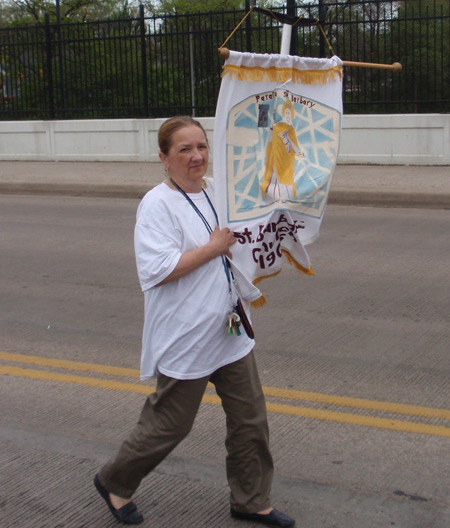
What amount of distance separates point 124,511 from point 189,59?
16.1m

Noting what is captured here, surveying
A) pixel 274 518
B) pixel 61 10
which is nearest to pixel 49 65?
pixel 274 518

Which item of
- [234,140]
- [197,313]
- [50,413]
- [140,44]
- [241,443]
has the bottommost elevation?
[50,413]

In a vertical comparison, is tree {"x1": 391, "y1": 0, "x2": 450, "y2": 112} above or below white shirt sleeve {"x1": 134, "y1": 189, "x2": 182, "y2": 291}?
above

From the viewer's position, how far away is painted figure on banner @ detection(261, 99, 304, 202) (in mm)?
3307

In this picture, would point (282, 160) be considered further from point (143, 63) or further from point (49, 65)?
point (49, 65)

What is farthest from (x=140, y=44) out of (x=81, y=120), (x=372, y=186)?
(x=372, y=186)

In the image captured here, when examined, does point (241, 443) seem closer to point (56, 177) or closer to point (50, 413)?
point (50, 413)

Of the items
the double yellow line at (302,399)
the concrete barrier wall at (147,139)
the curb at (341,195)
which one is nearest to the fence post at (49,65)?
the concrete barrier wall at (147,139)

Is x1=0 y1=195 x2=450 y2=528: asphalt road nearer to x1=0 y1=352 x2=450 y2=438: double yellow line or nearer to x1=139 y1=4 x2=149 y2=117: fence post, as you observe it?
x1=0 y1=352 x2=450 y2=438: double yellow line

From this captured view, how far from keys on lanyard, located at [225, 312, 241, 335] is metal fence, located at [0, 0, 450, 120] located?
1276 centimetres

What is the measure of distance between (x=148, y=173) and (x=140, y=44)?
3400 mm

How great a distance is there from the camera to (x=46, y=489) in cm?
373

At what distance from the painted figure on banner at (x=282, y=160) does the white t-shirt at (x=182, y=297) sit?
1.09 ft

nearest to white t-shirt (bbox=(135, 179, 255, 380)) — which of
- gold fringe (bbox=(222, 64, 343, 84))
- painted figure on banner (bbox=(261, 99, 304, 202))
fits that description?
painted figure on banner (bbox=(261, 99, 304, 202))
